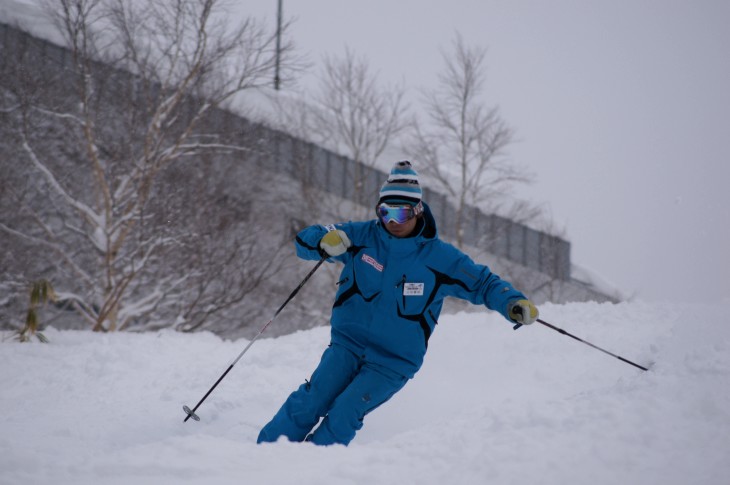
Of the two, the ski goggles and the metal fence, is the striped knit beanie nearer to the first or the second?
the ski goggles

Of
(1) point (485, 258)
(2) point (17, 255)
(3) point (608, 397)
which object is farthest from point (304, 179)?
(3) point (608, 397)

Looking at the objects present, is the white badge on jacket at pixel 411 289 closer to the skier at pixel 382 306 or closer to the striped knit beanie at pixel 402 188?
the skier at pixel 382 306

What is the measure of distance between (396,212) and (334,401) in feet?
4.08

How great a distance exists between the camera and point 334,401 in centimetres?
354

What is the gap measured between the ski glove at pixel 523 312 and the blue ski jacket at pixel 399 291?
6cm

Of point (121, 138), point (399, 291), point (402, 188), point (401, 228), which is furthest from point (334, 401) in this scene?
point (121, 138)

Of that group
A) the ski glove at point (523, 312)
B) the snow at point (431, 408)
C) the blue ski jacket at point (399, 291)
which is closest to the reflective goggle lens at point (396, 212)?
the blue ski jacket at point (399, 291)

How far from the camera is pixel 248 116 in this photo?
1595 centimetres

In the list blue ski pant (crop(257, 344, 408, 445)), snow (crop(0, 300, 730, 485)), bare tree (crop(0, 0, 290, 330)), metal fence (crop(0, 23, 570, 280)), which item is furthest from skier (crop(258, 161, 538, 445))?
metal fence (crop(0, 23, 570, 280))

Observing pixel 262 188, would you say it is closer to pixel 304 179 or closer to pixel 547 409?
pixel 304 179

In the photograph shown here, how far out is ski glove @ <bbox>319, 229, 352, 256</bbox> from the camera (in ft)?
11.8

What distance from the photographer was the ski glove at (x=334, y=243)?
3598 millimetres

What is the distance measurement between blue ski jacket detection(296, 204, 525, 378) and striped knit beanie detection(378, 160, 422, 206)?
0.16m

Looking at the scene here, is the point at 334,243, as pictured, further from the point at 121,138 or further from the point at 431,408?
the point at 121,138
